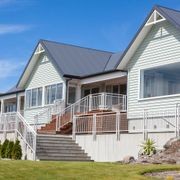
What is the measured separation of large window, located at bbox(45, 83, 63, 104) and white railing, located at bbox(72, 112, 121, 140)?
22.9 ft

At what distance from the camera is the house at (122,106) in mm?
21312

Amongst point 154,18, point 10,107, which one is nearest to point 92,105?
point 154,18

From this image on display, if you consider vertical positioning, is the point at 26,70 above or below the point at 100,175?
above

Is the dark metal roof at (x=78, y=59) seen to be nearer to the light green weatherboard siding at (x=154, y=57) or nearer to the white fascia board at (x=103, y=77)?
the white fascia board at (x=103, y=77)

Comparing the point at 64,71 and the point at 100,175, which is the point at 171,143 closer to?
the point at 100,175

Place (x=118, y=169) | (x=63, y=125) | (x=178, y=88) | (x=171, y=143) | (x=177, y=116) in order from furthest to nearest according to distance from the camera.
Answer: (x=63, y=125)
(x=178, y=88)
(x=177, y=116)
(x=171, y=143)
(x=118, y=169)

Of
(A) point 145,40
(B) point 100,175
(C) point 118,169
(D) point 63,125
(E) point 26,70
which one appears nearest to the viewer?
(B) point 100,175

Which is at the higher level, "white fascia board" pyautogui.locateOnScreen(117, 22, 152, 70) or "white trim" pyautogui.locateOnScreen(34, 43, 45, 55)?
"white trim" pyautogui.locateOnScreen(34, 43, 45, 55)

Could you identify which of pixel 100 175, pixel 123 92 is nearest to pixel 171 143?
pixel 100 175

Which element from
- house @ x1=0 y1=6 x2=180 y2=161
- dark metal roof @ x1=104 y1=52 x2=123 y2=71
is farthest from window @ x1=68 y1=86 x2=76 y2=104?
dark metal roof @ x1=104 y1=52 x2=123 y2=71

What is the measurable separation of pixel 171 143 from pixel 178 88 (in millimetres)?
4271

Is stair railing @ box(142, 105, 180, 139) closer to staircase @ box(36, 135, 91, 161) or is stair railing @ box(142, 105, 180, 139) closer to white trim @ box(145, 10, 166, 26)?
staircase @ box(36, 135, 91, 161)

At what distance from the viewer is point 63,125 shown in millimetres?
28078

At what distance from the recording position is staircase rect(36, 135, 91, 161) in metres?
21.9
